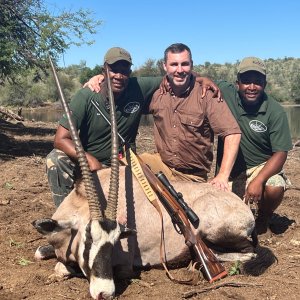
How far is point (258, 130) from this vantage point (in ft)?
20.5

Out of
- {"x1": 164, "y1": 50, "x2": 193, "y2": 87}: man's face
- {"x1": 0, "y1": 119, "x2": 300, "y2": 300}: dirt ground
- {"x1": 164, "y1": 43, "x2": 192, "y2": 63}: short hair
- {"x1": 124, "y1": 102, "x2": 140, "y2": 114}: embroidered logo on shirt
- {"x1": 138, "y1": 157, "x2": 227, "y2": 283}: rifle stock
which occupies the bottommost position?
{"x1": 0, "y1": 119, "x2": 300, "y2": 300}: dirt ground

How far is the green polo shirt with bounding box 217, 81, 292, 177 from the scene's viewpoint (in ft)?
20.1

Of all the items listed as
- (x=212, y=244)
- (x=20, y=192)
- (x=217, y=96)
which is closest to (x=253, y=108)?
(x=217, y=96)

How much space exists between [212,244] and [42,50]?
11559 millimetres

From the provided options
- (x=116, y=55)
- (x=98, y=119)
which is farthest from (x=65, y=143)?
(x=116, y=55)

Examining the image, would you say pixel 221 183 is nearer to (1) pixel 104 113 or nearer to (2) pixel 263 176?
(2) pixel 263 176

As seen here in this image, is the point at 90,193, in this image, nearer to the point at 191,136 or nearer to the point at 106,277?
the point at 106,277

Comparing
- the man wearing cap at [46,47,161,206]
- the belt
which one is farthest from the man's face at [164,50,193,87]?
the belt

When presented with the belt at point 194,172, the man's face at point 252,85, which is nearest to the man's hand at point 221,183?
the belt at point 194,172

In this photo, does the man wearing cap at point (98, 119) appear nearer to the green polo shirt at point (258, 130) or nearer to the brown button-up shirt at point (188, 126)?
the brown button-up shirt at point (188, 126)

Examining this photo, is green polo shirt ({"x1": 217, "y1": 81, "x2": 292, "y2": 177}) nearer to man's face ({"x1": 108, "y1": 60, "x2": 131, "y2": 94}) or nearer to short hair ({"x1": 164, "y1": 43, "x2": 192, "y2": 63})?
short hair ({"x1": 164, "y1": 43, "x2": 192, "y2": 63})

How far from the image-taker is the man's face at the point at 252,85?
6156 millimetres

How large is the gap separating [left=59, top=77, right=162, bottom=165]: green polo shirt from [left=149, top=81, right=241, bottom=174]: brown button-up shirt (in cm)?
32

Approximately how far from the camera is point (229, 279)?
179 inches
